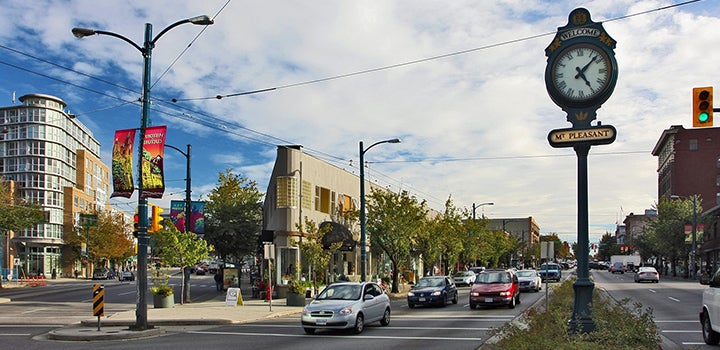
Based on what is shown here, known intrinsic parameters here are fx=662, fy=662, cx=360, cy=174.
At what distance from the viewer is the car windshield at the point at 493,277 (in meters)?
28.3

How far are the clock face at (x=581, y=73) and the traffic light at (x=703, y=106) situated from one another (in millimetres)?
3966

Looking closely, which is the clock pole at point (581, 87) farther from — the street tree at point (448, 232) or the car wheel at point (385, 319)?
the street tree at point (448, 232)

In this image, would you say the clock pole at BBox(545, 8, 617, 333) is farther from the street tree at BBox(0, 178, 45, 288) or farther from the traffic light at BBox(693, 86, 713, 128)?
the street tree at BBox(0, 178, 45, 288)

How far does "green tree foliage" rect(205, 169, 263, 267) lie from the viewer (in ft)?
150

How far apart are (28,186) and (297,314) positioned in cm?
7958

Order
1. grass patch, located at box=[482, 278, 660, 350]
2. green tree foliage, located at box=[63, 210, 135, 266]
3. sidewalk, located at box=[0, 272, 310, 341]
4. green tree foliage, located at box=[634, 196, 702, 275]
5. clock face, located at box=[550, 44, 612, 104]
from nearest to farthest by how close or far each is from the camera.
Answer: grass patch, located at box=[482, 278, 660, 350]
clock face, located at box=[550, 44, 612, 104]
sidewalk, located at box=[0, 272, 310, 341]
green tree foliage, located at box=[634, 196, 702, 275]
green tree foliage, located at box=[63, 210, 135, 266]

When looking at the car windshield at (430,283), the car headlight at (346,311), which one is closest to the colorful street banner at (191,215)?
the car windshield at (430,283)

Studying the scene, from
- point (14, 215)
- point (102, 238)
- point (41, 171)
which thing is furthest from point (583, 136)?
point (41, 171)

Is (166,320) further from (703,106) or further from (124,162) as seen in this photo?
(703,106)

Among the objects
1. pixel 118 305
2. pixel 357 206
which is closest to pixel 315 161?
pixel 357 206

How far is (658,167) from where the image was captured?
131875mm

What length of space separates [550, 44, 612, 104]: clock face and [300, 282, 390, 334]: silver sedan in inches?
350

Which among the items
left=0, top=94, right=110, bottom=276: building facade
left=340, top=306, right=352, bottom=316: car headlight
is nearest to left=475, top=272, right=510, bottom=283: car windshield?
left=340, top=306, right=352, bottom=316: car headlight

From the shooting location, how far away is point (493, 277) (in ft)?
94.1
